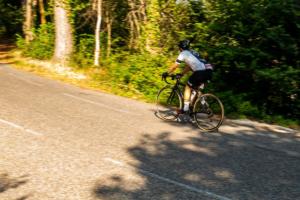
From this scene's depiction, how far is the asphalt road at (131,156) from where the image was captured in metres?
6.00

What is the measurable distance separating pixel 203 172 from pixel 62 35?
1296 cm

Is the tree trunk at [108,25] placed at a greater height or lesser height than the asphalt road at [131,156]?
greater

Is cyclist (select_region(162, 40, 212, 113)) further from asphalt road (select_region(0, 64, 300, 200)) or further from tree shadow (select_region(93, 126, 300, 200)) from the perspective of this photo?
tree shadow (select_region(93, 126, 300, 200))

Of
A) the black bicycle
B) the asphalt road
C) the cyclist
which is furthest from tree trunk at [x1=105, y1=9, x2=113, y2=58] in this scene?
the cyclist

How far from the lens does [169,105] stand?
36.7 feet

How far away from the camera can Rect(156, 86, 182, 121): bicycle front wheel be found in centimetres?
1091

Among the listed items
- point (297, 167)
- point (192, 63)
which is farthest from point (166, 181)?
point (192, 63)

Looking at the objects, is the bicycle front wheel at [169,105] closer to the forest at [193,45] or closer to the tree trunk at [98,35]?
the forest at [193,45]

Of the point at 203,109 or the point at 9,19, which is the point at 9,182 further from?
the point at 9,19

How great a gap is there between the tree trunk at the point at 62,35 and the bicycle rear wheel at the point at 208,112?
9.57 metres

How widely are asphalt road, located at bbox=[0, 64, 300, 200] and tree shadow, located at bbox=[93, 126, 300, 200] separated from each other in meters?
0.02

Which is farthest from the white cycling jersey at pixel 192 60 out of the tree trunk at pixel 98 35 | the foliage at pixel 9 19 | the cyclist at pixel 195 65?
the foliage at pixel 9 19

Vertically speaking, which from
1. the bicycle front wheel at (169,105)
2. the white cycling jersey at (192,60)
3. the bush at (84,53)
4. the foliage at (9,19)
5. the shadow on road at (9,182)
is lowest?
the shadow on road at (9,182)

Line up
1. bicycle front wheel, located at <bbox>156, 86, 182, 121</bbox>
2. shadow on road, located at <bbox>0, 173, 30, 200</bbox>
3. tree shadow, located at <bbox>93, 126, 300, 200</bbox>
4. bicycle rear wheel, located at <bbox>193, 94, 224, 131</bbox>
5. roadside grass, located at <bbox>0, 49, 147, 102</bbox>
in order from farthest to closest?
roadside grass, located at <bbox>0, 49, 147, 102</bbox> < bicycle front wheel, located at <bbox>156, 86, 182, 121</bbox> < bicycle rear wheel, located at <bbox>193, 94, 224, 131</bbox> < tree shadow, located at <bbox>93, 126, 300, 200</bbox> < shadow on road, located at <bbox>0, 173, 30, 200</bbox>
